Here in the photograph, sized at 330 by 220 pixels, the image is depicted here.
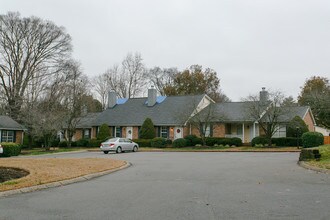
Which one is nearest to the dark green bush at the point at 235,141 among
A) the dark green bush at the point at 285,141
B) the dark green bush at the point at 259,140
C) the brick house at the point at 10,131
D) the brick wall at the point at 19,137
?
the dark green bush at the point at 259,140

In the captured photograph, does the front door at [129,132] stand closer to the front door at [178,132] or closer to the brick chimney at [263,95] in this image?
the front door at [178,132]

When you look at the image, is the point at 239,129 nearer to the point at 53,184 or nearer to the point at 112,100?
the point at 112,100

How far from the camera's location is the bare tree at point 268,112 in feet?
115

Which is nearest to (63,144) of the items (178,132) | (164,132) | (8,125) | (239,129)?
(8,125)

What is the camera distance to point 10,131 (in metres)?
44.0

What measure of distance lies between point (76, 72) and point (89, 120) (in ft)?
22.7

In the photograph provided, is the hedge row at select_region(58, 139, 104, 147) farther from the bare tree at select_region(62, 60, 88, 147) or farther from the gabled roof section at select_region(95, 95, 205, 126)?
the gabled roof section at select_region(95, 95, 205, 126)

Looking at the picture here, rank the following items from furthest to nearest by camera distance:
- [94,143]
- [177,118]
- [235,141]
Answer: [94,143] → [177,118] → [235,141]

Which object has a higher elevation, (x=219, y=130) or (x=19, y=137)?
(x=219, y=130)

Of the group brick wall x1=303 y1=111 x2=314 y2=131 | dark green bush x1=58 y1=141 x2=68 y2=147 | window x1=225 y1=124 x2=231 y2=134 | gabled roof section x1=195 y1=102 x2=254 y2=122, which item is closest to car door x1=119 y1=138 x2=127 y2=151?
gabled roof section x1=195 y1=102 x2=254 y2=122

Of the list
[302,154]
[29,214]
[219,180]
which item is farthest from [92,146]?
[29,214]

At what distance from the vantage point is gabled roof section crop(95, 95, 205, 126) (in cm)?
4431

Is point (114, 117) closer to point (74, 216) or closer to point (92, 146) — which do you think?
point (92, 146)

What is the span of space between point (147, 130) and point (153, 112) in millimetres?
4523
